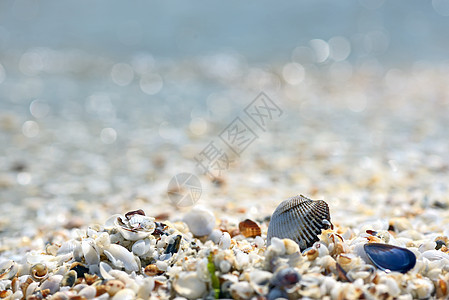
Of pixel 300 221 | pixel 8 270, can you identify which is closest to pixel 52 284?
pixel 8 270

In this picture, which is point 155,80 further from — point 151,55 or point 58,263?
point 58,263

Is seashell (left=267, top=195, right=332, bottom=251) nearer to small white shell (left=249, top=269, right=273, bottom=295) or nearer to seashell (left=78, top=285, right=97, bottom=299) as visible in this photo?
small white shell (left=249, top=269, right=273, bottom=295)

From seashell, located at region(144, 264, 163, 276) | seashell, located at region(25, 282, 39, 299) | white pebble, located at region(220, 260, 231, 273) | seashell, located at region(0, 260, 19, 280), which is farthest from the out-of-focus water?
white pebble, located at region(220, 260, 231, 273)

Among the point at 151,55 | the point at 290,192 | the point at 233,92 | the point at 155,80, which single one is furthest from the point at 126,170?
the point at 151,55

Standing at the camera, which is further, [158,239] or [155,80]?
[155,80]

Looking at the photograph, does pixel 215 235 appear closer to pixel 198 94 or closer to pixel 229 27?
pixel 198 94
